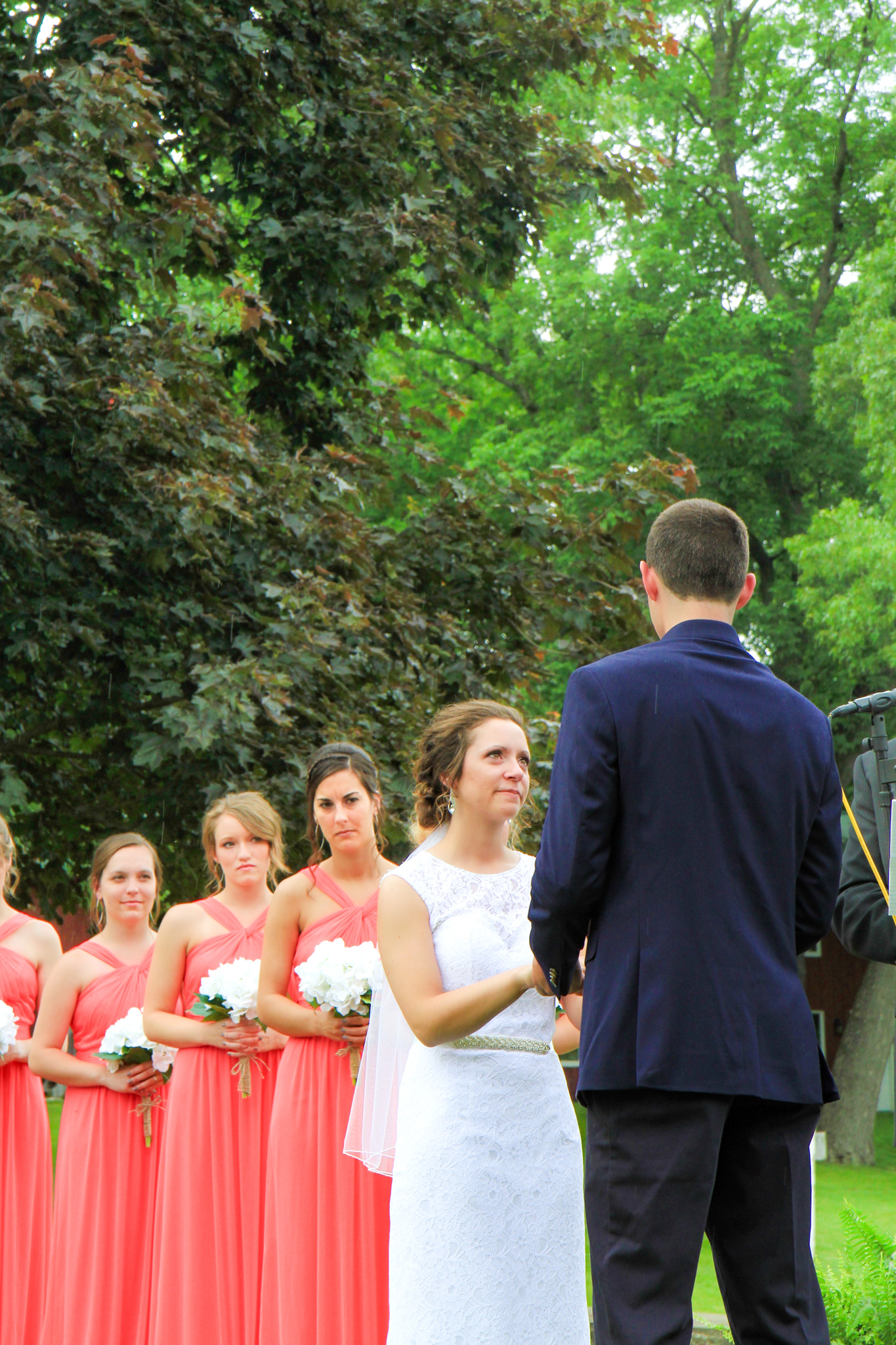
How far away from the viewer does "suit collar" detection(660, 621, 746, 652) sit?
2.83m

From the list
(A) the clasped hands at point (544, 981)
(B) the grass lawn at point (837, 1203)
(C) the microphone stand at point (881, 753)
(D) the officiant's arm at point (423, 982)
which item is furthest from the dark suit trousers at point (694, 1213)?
(B) the grass lawn at point (837, 1203)

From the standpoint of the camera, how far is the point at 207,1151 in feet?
18.1

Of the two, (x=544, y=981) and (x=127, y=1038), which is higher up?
(x=544, y=981)

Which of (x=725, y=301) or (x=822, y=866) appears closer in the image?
(x=822, y=866)

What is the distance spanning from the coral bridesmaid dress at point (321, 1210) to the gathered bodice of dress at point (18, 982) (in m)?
1.43

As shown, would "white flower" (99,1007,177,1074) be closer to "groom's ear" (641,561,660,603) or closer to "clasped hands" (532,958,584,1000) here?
"clasped hands" (532,958,584,1000)

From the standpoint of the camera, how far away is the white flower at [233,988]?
5277 mm

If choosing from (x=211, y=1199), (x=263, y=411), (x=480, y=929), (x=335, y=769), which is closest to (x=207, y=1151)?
(x=211, y=1199)

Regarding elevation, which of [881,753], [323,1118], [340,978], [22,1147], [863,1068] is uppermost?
[881,753]

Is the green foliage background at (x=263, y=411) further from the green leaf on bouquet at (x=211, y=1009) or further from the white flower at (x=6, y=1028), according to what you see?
the green leaf on bouquet at (x=211, y=1009)

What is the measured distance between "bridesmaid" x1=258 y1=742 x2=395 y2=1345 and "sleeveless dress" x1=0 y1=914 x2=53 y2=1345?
1.27 metres

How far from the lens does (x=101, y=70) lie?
7.69 meters

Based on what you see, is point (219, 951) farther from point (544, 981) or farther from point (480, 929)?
point (544, 981)

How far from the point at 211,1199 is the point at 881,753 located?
3409 mm
